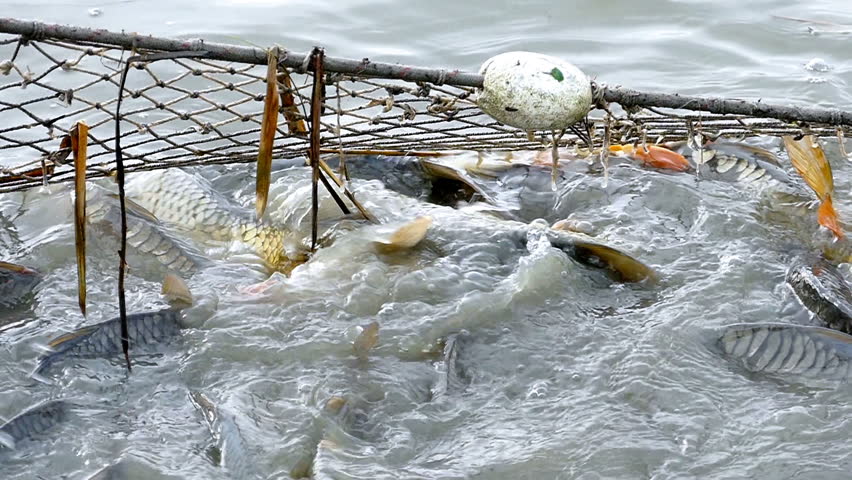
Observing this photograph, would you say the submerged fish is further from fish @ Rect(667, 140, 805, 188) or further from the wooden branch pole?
the wooden branch pole

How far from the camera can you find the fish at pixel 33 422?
2561 mm

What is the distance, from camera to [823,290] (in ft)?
10.6

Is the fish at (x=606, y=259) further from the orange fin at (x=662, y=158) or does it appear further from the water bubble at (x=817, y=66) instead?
the water bubble at (x=817, y=66)

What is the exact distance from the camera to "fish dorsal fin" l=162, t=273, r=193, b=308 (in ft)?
10.7

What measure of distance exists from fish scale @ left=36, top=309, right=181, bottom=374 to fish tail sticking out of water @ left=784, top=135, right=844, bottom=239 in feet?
8.42

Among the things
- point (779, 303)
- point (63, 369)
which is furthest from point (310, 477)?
point (779, 303)

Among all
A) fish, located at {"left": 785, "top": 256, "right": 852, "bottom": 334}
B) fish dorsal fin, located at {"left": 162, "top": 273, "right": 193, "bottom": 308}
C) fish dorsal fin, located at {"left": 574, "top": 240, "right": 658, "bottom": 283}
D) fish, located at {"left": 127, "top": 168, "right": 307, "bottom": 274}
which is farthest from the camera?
fish, located at {"left": 127, "top": 168, "right": 307, "bottom": 274}

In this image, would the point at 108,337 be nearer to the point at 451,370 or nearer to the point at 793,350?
the point at 451,370

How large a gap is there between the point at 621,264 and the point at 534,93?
33.3 inches

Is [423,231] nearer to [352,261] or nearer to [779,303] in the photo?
[352,261]

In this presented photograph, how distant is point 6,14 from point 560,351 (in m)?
5.11

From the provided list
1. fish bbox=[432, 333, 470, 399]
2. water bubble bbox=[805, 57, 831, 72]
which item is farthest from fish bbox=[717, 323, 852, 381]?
water bubble bbox=[805, 57, 831, 72]

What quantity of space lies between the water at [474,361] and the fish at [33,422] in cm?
4

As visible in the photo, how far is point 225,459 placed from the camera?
2547mm
